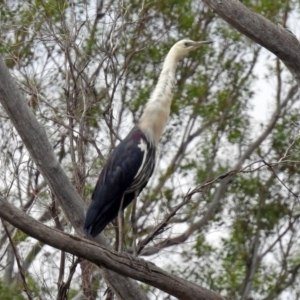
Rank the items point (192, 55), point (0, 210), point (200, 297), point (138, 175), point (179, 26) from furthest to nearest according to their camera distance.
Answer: point (192, 55) → point (179, 26) → point (138, 175) → point (200, 297) → point (0, 210)

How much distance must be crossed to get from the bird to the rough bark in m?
0.12

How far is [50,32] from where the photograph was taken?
22.7ft

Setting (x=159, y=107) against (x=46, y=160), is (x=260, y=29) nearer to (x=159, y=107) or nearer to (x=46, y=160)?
(x=159, y=107)

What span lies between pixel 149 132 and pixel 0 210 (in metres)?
1.89

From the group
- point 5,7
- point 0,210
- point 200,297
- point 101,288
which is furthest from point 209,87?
point 0,210

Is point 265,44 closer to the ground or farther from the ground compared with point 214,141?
closer to the ground

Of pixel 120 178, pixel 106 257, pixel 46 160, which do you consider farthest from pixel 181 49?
pixel 106 257

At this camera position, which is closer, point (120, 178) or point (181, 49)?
point (120, 178)

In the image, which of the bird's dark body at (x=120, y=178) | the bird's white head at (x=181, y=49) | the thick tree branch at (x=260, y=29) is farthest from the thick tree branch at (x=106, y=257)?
the bird's white head at (x=181, y=49)

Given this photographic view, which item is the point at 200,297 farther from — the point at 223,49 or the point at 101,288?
the point at 223,49

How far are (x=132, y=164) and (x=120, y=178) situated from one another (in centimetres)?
11

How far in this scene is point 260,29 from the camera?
5875 mm

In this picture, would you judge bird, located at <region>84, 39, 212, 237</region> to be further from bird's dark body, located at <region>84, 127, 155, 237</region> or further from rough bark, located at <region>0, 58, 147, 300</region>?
rough bark, located at <region>0, 58, 147, 300</region>

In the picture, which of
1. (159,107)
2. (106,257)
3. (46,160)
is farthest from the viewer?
(159,107)
